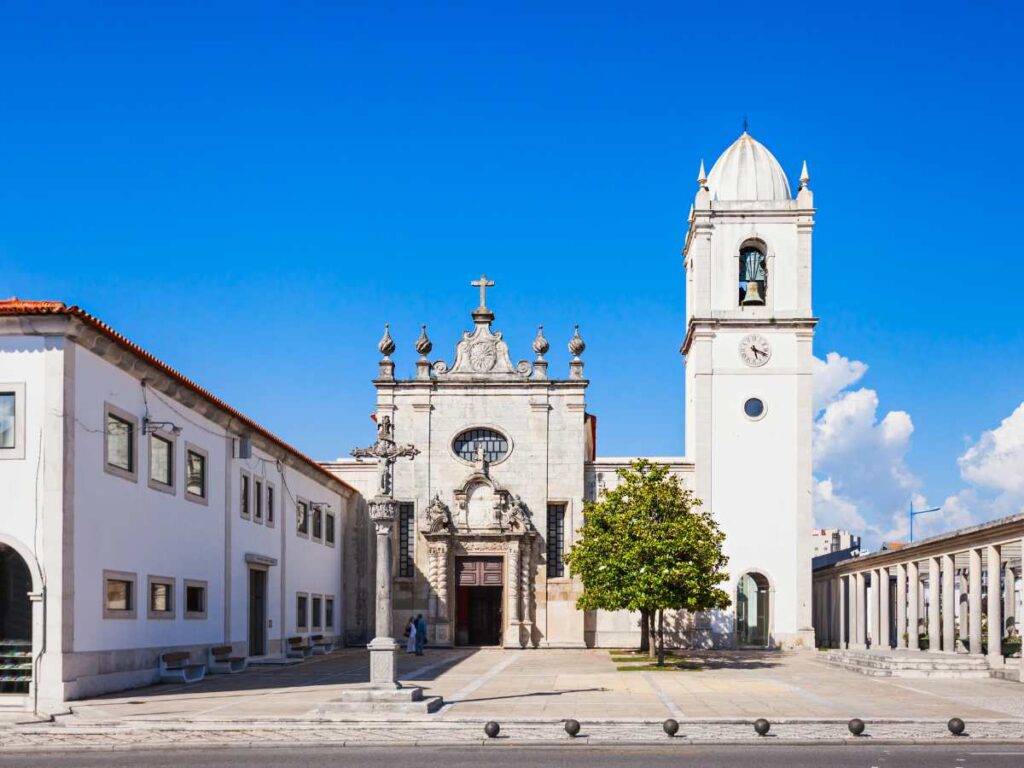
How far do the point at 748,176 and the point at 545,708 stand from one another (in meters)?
30.2

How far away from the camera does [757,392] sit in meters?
45.5

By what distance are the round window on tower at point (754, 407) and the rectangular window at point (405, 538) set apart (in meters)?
12.9

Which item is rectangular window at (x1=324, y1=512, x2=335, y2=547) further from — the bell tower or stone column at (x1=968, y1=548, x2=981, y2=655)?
stone column at (x1=968, y1=548, x2=981, y2=655)

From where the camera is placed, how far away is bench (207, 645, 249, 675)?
29781 millimetres

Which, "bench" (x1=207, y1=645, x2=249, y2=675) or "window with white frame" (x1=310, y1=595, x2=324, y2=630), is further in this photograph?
"window with white frame" (x1=310, y1=595, x2=324, y2=630)

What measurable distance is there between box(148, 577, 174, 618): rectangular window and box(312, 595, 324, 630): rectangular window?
1488 centimetres

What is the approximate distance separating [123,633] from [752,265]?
2909cm

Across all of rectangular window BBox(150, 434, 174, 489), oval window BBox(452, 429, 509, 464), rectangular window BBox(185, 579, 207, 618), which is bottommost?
rectangular window BBox(185, 579, 207, 618)

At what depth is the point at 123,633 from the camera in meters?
24.3

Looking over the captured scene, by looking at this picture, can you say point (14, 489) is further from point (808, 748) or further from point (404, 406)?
point (404, 406)

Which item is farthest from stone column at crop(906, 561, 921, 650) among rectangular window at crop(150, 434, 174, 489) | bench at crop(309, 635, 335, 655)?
rectangular window at crop(150, 434, 174, 489)

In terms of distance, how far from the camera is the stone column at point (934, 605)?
37281 millimetres

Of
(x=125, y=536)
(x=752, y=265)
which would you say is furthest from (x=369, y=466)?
(x=125, y=536)

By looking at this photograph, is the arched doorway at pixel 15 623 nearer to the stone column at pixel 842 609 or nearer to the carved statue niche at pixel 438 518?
the carved statue niche at pixel 438 518
